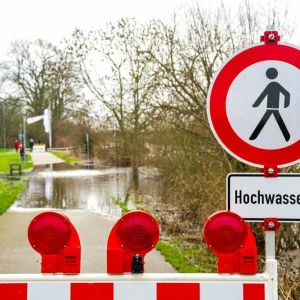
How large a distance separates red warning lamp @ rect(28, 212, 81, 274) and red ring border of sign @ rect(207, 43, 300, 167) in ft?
2.75

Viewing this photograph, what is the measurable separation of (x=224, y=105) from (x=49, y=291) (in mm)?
1150

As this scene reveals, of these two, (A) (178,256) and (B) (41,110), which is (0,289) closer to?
(A) (178,256)

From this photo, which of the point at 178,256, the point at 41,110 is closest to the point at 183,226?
the point at 178,256

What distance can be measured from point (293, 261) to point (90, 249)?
3069 mm

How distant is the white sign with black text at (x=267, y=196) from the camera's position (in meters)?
2.41

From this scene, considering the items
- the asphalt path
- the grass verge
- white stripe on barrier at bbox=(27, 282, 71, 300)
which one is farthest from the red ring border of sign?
the grass verge

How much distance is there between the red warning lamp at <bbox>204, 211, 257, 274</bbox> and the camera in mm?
2230

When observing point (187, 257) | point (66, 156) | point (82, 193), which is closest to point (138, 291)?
point (187, 257)

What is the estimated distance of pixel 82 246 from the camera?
8281mm

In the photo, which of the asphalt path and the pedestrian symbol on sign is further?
the asphalt path

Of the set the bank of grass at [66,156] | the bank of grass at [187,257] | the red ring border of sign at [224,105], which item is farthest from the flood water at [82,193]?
the bank of grass at [66,156]

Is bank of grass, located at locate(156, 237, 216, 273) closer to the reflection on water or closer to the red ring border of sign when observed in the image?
the reflection on water

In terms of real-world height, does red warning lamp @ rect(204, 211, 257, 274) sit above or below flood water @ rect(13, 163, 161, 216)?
above

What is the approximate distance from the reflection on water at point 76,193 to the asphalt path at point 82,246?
138cm
